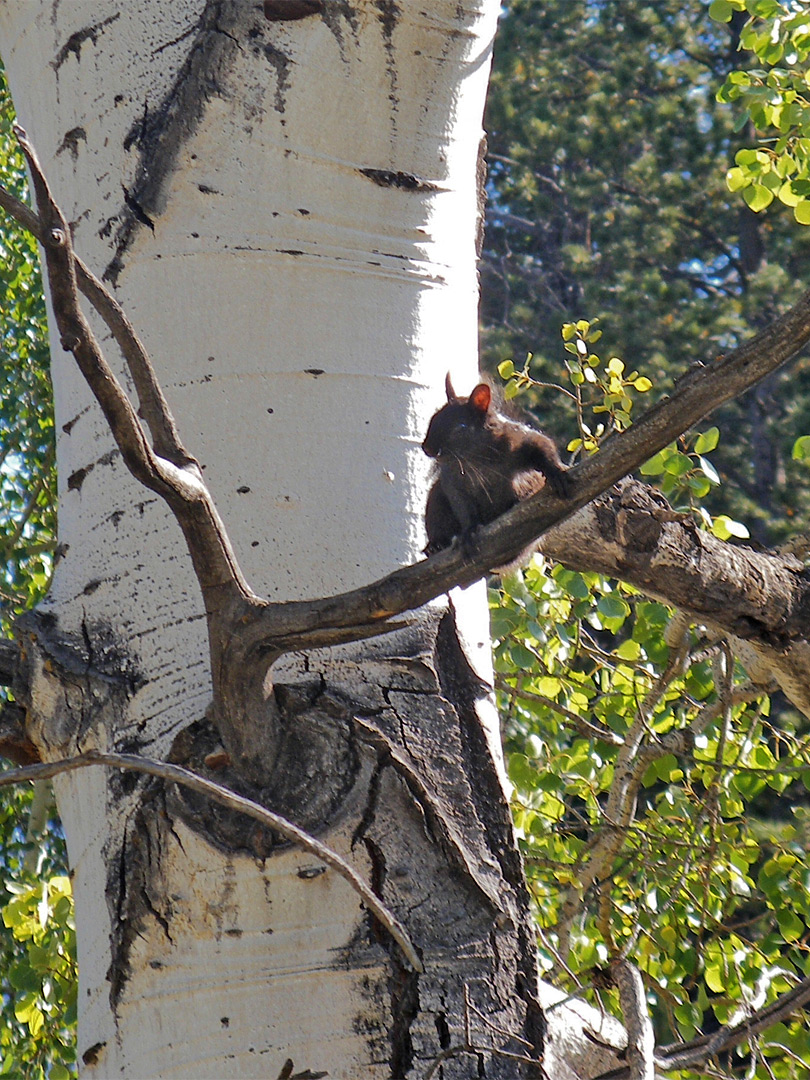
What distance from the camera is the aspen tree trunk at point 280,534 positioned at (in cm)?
115

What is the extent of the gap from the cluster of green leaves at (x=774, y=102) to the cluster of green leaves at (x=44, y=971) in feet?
7.14

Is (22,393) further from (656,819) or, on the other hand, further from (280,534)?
(280,534)

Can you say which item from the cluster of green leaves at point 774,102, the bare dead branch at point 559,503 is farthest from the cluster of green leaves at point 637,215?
the bare dead branch at point 559,503

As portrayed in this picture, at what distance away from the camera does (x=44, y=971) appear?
2.27 metres

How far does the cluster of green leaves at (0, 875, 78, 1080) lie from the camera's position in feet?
7.51

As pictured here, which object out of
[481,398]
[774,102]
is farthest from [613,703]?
[774,102]

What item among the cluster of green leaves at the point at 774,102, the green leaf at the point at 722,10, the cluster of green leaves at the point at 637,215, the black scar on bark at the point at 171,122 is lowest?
the black scar on bark at the point at 171,122

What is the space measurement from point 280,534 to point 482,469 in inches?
30.0

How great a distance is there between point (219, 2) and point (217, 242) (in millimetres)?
355

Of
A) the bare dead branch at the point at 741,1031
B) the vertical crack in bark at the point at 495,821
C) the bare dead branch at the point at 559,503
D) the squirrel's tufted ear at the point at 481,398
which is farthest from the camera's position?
the squirrel's tufted ear at the point at 481,398

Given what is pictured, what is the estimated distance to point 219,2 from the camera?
5.08 feet

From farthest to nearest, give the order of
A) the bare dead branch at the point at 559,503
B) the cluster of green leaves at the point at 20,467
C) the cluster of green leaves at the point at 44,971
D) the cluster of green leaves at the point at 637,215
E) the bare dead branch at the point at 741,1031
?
the cluster of green leaves at the point at 637,215 → the cluster of green leaves at the point at 20,467 → the cluster of green leaves at the point at 44,971 → the bare dead branch at the point at 741,1031 → the bare dead branch at the point at 559,503

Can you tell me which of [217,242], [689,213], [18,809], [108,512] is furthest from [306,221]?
[689,213]

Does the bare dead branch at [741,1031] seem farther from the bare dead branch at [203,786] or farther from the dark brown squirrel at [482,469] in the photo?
the dark brown squirrel at [482,469]
